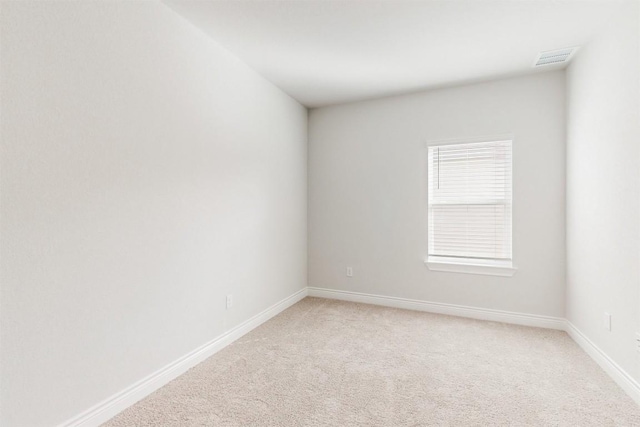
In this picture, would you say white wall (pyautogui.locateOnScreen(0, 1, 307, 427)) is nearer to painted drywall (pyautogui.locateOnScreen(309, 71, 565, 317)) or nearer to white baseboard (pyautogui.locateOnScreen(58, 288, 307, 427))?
white baseboard (pyautogui.locateOnScreen(58, 288, 307, 427))

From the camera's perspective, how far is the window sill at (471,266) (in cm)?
324

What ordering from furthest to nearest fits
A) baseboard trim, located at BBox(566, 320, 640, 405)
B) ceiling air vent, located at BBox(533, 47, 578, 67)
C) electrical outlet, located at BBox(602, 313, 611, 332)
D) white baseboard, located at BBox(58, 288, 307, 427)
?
ceiling air vent, located at BBox(533, 47, 578, 67), electrical outlet, located at BBox(602, 313, 611, 332), baseboard trim, located at BBox(566, 320, 640, 405), white baseboard, located at BBox(58, 288, 307, 427)

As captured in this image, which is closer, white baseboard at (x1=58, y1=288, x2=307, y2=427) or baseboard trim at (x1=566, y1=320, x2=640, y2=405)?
white baseboard at (x1=58, y1=288, x2=307, y2=427)

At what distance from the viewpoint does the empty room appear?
1560mm

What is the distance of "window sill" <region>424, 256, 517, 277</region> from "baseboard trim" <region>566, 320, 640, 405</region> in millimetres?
693

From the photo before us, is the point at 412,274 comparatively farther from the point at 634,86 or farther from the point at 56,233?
the point at 56,233

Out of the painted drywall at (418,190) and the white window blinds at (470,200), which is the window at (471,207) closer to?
the white window blinds at (470,200)

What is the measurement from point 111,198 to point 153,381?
1211mm

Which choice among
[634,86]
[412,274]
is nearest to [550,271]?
[412,274]

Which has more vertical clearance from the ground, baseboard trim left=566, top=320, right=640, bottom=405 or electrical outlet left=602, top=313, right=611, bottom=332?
electrical outlet left=602, top=313, right=611, bottom=332

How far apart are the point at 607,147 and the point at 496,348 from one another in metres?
1.77

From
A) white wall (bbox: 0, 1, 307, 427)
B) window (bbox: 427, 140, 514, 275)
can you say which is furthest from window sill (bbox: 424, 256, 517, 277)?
white wall (bbox: 0, 1, 307, 427)

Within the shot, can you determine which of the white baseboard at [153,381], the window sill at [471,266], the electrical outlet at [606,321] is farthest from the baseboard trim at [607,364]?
the white baseboard at [153,381]

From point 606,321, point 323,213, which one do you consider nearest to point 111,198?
point 323,213
